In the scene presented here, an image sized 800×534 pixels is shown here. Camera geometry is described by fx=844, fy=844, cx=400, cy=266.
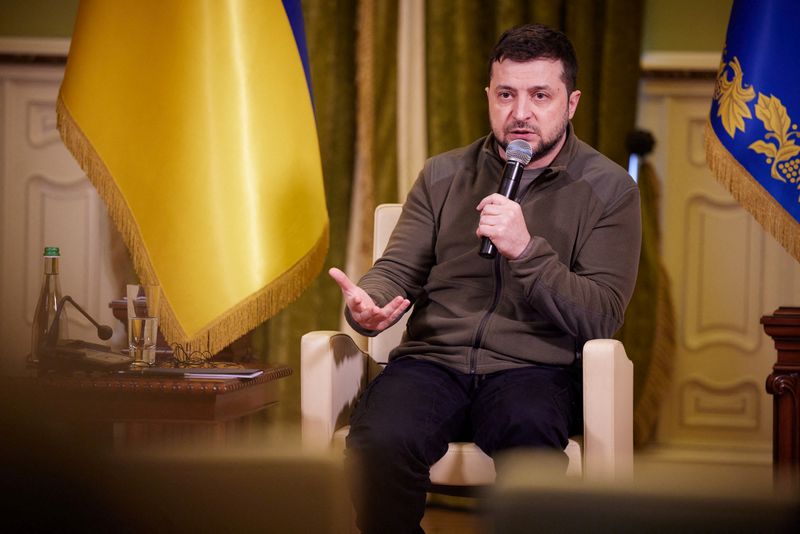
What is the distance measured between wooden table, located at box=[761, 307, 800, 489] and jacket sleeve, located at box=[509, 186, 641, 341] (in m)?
0.69

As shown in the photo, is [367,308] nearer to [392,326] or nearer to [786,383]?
[392,326]

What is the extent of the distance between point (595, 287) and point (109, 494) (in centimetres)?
131

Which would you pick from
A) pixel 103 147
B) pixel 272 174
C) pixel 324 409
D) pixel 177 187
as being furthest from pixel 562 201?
pixel 103 147

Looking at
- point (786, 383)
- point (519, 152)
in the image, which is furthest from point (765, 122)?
point (519, 152)

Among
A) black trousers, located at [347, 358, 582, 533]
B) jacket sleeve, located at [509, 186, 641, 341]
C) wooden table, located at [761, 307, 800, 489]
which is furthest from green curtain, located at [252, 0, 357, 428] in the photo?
wooden table, located at [761, 307, 800, 489]

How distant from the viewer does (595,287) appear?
1.65 m

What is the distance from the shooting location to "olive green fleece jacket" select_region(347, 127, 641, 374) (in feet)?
5.36

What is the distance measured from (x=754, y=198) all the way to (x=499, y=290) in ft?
3.15

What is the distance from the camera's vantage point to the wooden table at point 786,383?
2.19 metres

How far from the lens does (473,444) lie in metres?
1.61

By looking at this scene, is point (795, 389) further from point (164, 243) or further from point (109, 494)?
point (109, 494)

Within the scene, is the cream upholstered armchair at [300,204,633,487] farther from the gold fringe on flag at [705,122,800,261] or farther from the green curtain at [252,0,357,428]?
the green curtain at [252,0,357,428]

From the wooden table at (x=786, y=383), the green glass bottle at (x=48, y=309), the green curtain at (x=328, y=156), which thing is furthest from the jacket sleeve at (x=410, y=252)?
the wooden table at (x=786, y=383)

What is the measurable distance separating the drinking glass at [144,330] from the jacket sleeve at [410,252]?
1.67ft
